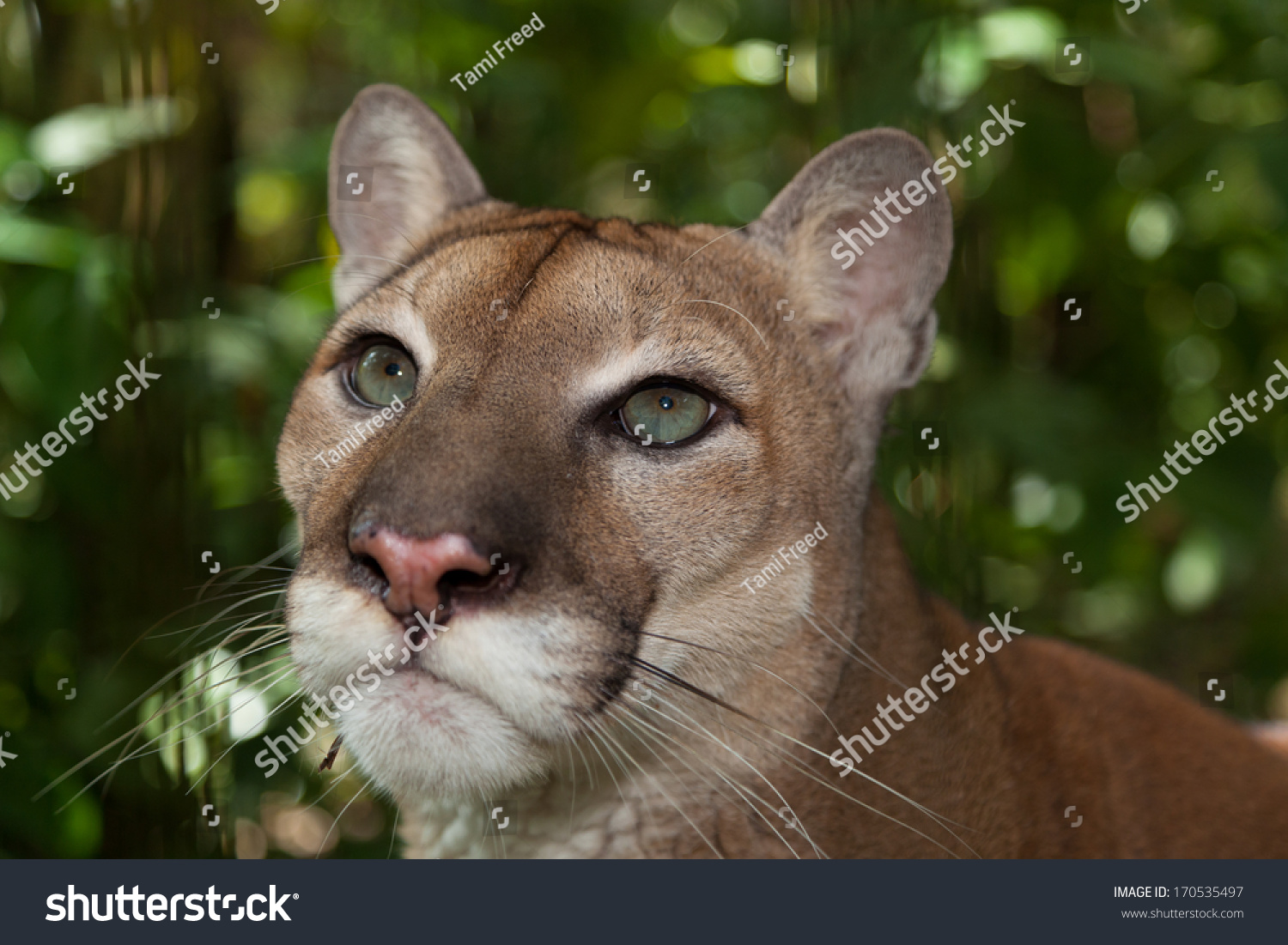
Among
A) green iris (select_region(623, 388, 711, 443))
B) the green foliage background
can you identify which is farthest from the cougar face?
the green foliage background

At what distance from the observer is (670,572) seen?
2.19 metres

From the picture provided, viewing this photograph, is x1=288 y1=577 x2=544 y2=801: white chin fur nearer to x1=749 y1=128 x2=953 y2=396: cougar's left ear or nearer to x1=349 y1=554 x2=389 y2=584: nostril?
x1=349 y1=554 x2=389 y2=584: nostril

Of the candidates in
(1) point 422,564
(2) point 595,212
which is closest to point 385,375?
(1) point 422,564

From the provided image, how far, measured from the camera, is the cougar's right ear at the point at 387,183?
2996 mm

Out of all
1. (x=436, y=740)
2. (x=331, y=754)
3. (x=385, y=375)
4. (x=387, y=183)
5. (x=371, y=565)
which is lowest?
(x=436, y=740)

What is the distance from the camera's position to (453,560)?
1834mm

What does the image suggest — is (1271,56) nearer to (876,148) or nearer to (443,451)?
(876,148)

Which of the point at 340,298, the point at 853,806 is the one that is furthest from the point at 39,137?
the point at 853,806

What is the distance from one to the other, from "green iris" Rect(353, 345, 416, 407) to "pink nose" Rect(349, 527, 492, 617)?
69 cm

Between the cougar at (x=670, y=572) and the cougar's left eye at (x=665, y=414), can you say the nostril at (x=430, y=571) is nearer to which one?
the cougar at (x=670, y=572)

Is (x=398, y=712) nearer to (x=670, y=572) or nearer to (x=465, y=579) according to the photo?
(x=465, y=579)

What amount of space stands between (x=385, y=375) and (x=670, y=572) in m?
0.84

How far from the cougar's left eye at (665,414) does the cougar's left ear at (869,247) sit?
20.4 inches

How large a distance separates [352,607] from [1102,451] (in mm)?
3056
